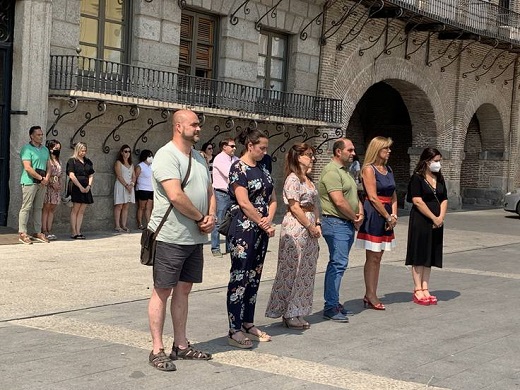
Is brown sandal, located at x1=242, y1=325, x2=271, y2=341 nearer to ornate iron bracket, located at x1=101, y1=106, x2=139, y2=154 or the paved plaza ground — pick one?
the paved plaza ground

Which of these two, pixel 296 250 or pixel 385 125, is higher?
pixel 385 125

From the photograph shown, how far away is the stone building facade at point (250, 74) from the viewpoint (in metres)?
15.3

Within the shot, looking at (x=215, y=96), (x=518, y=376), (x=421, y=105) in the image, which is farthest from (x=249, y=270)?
(x=421, y=105)

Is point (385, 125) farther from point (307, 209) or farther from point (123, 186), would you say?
point (307, 209)

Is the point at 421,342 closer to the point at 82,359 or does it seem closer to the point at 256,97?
the point at 82,359

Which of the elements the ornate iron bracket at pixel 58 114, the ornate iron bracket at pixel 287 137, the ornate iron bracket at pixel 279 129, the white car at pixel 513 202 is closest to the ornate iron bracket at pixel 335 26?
the ornate iron bracket at pixel 287 137

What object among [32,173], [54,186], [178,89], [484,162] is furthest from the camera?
[484,162]

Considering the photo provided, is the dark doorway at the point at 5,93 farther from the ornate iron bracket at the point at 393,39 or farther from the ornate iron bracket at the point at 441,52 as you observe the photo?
the ornate iron bracket at the point at 441,52

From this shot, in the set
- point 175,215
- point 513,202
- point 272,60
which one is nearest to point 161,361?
point 175,215

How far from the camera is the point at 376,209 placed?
33.2ft

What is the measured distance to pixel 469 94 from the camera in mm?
29422

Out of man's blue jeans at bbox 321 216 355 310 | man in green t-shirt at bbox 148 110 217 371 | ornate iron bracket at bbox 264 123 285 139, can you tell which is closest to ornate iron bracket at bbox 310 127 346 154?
ornate iron bracket at bbox 264 123 285 139

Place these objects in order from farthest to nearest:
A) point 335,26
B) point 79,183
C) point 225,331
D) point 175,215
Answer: point 335,26 < point 79,183 < point 225,331 < point 175,215

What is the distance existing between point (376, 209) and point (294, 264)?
1.66 meters
